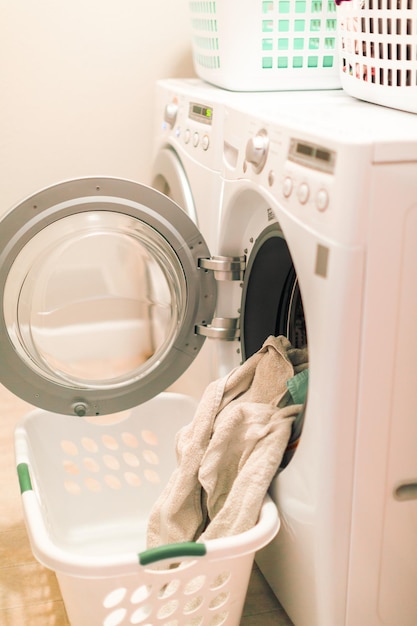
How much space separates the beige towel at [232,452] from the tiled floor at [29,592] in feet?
0.62

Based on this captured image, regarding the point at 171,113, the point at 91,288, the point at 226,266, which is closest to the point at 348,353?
the point at 226,266

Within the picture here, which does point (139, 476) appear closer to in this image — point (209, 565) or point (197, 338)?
point (197, 338)

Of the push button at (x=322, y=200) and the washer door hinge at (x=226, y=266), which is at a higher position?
the push button at (x=322, y=200)

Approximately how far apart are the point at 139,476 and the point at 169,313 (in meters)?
0.38

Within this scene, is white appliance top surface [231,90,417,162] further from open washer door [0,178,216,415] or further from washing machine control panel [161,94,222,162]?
open washer door [0,178,216,415]

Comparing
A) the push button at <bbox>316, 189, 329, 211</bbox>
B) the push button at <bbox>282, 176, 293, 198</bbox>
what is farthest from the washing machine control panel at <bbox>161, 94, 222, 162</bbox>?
the push button at <bbox>316, 189, 329, 211</bbox>

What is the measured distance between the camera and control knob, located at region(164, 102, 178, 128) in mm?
1855

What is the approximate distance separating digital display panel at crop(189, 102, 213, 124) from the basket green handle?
0.83 m

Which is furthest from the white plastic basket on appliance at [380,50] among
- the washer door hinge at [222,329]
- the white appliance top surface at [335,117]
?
the washer door hinge at [222,329]

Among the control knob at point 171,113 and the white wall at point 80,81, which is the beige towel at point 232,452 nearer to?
the control knob at point 171,113

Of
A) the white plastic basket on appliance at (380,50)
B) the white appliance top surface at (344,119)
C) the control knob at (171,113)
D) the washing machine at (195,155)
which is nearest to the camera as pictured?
the white appliance top surface at (344,119)

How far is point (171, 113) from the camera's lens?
1.87 metres

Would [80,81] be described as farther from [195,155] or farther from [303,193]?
[303,193]

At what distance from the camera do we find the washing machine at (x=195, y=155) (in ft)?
4.95
